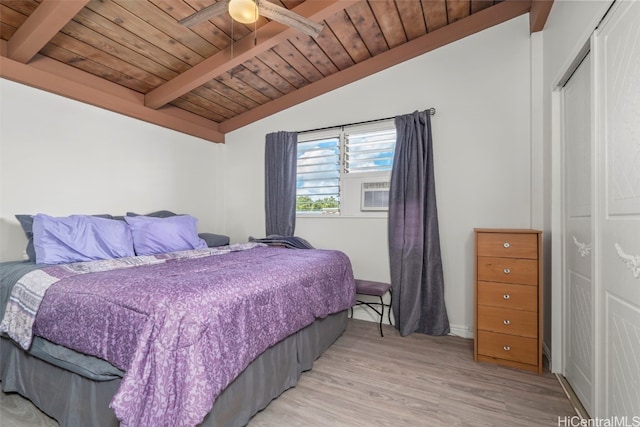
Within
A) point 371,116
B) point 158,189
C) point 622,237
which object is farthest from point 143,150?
point 622,237

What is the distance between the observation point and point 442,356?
7.18 ft

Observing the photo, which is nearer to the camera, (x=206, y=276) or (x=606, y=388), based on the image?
(x=606, y=388)

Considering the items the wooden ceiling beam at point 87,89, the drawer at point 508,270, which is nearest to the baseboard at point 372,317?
the drawer at point 508,270

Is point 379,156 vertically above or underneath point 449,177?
above

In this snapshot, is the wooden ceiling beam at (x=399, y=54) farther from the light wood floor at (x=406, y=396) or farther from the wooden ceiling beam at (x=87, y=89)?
the light wood floor at (x=406, y=396)

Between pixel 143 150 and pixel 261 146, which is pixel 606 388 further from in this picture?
pixel 143 150

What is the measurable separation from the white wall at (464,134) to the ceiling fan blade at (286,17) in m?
1.31

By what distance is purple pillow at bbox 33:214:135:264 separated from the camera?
1.88 metres

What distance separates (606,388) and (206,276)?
1.95 meters

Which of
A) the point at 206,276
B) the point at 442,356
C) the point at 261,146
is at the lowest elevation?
the point at 442,356

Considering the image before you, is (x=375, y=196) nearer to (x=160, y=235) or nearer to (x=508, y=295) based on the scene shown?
(x=508, y=295)

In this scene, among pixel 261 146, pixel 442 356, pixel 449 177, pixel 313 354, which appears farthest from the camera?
pixel 261 146

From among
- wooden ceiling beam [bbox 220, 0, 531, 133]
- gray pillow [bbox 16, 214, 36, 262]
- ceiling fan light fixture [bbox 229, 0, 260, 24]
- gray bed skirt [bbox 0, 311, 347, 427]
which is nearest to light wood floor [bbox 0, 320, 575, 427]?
gray bed skirt [bbox 0, 311, 347, 427]

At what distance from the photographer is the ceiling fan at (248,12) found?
1.53 metres
